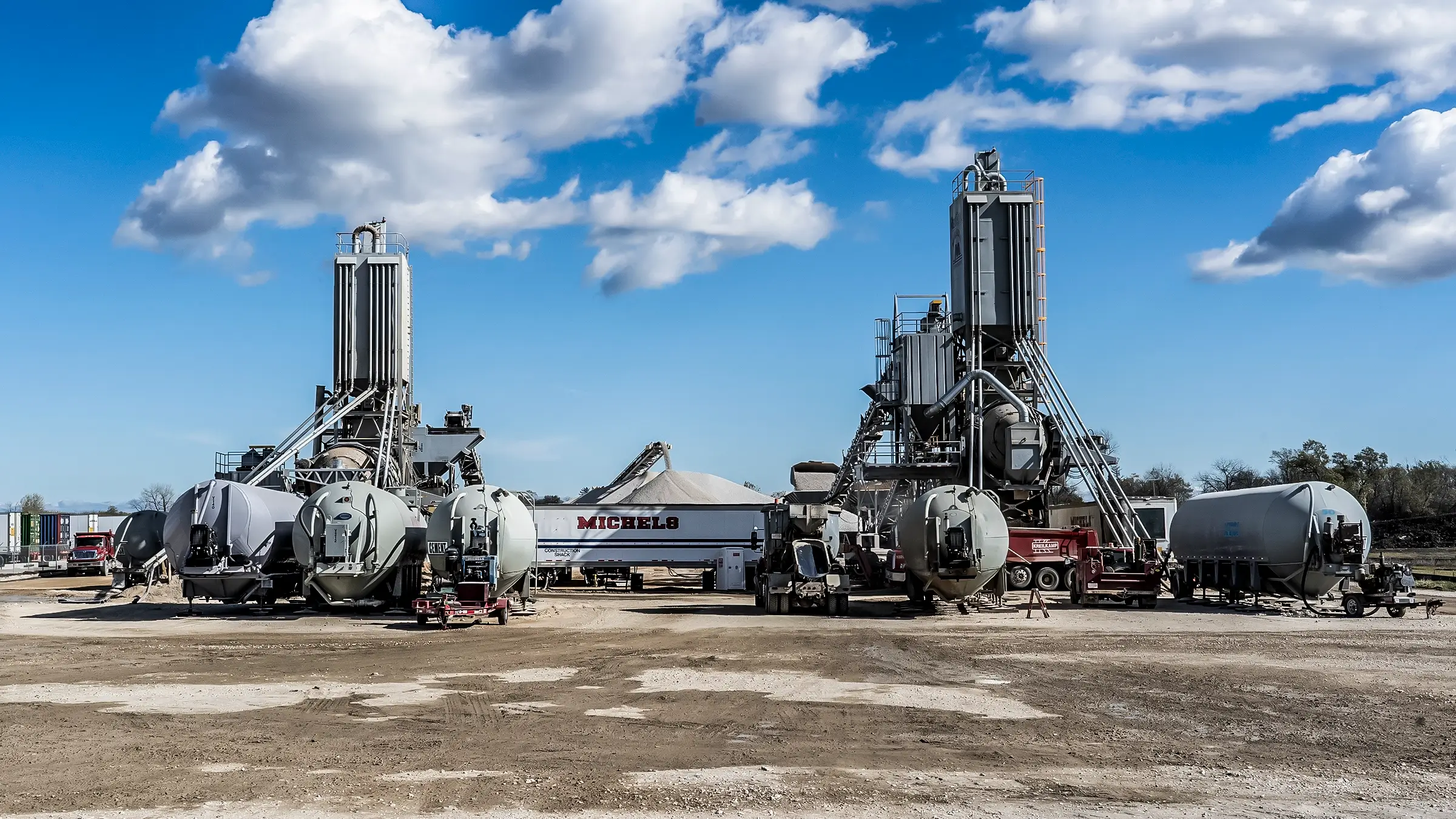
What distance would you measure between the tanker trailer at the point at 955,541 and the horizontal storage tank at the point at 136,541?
78.6 feet

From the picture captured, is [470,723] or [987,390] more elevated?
[987,390]

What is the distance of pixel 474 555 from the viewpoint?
26.9m

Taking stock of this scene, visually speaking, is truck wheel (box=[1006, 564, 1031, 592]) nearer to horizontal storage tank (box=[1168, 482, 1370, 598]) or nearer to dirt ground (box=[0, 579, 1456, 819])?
horizontal storage tank (box=[1168, 482, 1370, 598])

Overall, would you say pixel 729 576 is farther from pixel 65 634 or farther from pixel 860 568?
pixel 65 634

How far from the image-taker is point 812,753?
11133 mm

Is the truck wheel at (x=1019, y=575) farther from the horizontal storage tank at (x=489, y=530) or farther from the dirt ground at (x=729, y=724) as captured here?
the horizontal storage tank at (x=489, y=530)

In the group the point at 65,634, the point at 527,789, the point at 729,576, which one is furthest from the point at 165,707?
the point at 729,576

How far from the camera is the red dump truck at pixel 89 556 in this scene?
51000mm

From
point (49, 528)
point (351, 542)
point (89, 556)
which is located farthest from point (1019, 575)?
point (49, 528)

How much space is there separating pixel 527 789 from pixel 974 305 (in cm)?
3302

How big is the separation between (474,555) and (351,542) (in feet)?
10.4

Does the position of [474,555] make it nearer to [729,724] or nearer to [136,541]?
[729,724]

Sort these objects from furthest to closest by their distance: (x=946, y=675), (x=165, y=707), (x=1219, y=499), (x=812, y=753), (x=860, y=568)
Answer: (x=860, y=568)
(x=1219, y=499)
(x=946, y=675)
(x=165, y=707)
(x=812, y=753)

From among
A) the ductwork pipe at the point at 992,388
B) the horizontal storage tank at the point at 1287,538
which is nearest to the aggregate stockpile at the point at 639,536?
the ductwork pipe at the point at 992,388
